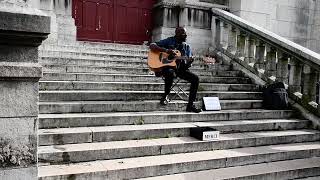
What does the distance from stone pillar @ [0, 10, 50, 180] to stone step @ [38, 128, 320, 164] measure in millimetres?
892

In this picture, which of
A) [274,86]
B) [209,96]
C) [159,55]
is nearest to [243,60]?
[274,86]

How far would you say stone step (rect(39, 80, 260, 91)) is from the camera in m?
6.05

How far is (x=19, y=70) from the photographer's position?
3.24 m

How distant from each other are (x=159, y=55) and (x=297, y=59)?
3.02 metres

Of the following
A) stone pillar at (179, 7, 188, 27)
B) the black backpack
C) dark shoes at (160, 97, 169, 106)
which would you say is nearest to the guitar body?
dark shoes at (160, 97, 169, 106)

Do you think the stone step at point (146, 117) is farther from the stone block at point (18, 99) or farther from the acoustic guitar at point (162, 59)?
the stone block at point (18, 99)

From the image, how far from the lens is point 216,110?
6.54m

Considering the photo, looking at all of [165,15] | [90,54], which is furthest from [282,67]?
[90,54]

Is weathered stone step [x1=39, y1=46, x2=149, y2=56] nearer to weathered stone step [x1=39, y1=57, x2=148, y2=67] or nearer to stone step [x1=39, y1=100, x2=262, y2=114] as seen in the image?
weathered stone step [x1=39, y1=57, x2=148, y2=67]

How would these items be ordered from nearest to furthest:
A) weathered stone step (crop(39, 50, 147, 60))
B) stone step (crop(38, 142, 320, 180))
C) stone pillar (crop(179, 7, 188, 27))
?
stone step (crop(38, 142, 320, 180)), weathered stone step (crop(39, 50, 147, 60)), stone pillar (crop(179, 7, 188, 27))

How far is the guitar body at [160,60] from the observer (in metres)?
6.18


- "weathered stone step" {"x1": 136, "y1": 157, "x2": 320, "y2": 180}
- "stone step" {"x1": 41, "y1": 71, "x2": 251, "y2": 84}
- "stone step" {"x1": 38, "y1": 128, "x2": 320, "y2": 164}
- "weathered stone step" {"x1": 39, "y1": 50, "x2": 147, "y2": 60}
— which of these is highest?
"weathered stone step" {"x1": 39, "y1": 50, "x2": 147, "y2": 60}

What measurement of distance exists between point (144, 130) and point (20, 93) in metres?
2.31

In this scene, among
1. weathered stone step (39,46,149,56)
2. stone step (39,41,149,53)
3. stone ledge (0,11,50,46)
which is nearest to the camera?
stone ledge (0,11,50,46)
